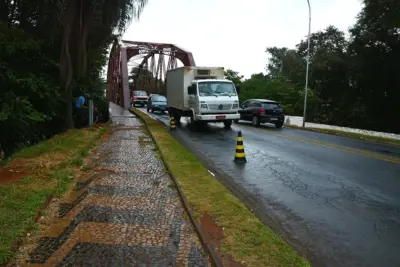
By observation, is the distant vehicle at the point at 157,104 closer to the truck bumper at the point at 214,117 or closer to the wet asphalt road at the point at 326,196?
the truck bumper at the point at 214,117

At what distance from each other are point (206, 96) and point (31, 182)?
13.0 m

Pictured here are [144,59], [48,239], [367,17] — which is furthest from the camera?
[144,59]

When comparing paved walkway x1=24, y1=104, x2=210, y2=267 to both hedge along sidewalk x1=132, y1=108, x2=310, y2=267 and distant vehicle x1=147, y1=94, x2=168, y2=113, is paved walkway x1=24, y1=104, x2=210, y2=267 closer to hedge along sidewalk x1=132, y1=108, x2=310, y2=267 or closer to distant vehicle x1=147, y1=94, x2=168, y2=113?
hedge along sidewalk x1=132, y1=108, x2=310, y2=267

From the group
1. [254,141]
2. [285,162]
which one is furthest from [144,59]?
[285,162]

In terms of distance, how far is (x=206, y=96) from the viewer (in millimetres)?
19109

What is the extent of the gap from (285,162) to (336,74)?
27870 mm

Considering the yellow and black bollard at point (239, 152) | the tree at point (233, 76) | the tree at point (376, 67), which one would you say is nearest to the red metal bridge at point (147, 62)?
the tree at point (233, 76)

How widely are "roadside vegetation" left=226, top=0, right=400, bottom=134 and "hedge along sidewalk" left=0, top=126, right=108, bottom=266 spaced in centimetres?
1811

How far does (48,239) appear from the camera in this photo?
458 centimetres

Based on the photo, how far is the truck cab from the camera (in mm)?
18859

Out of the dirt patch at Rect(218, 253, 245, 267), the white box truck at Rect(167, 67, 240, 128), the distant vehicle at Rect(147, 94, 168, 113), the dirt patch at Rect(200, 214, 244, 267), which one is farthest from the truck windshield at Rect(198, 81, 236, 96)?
the distant vehicle at Rect(147, 94, 168, 113)

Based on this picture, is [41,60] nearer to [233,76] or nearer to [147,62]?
[233,76]

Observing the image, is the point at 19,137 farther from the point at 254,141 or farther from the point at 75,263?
the point at 75,263

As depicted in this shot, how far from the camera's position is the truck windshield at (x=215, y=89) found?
1933 cm
